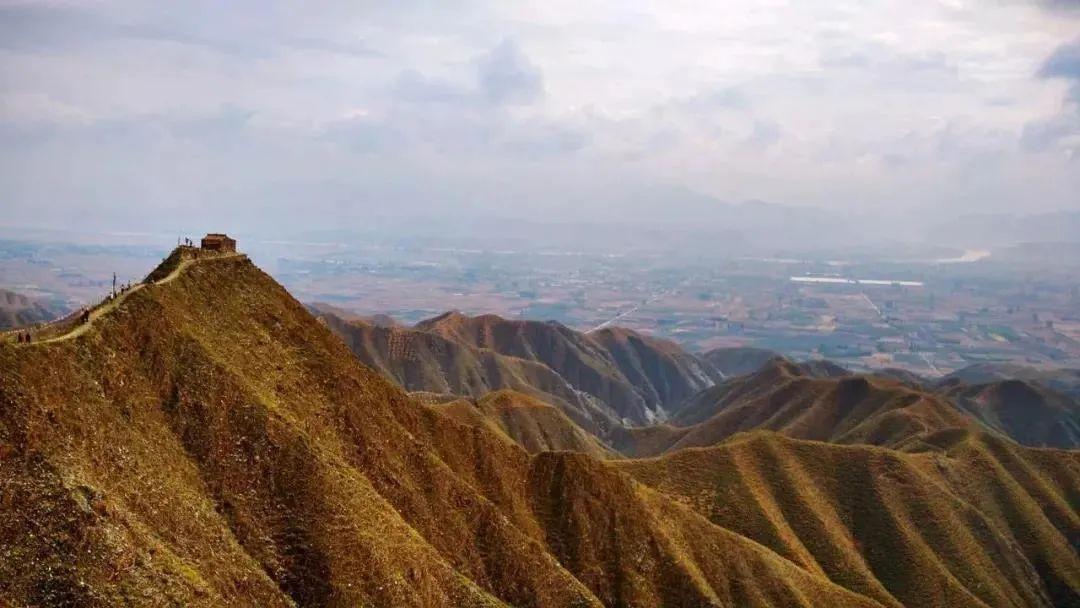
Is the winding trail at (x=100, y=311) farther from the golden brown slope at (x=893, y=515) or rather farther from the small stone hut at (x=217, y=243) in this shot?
the golden brown slope at (x=893, y=515)

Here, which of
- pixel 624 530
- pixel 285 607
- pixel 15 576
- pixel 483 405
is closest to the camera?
pixel 15 576

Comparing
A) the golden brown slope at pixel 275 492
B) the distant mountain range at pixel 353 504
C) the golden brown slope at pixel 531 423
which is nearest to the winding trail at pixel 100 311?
the distant mountain range at pixel 353 504

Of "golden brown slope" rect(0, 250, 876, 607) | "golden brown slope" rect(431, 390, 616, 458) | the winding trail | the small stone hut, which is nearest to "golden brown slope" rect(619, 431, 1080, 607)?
"golden brown slope" rect(0, 250, 876, 607)

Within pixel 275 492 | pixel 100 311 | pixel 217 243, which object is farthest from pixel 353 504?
pixel 217 243

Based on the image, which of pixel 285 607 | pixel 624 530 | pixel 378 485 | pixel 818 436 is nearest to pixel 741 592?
pixel 624 530

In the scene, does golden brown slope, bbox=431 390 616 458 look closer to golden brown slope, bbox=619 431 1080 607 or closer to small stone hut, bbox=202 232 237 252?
golden brown slope, bbox=619 431 1080 607

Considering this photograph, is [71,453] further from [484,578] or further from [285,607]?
[484,578]

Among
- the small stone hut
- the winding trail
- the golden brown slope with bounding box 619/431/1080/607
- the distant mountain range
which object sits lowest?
the golden brown slope with bounding box 619/431/1080/607
